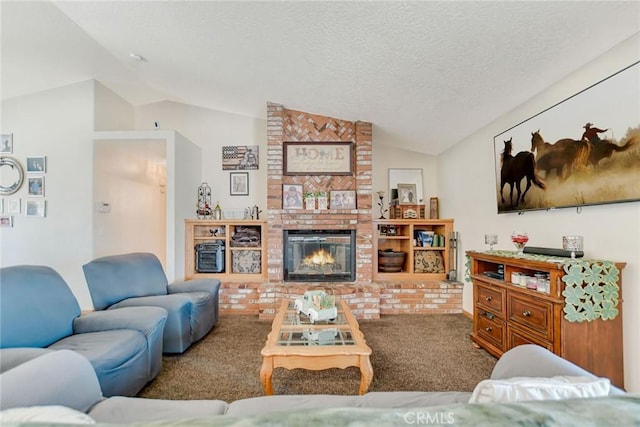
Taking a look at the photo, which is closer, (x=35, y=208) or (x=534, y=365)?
(x=534, y=365)

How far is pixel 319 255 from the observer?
3932 millimetres

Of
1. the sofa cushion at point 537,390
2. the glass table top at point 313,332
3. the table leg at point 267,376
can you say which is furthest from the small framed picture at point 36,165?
the sofa cushion at point 537,390

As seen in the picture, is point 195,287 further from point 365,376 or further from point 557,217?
point 557,217

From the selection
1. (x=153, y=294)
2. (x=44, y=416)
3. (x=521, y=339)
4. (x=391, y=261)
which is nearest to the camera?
(x=44, y=416)

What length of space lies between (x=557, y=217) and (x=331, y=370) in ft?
7.17

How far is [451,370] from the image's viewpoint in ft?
7.51

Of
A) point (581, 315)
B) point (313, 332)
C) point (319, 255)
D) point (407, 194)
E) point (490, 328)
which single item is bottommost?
point (490, 328)

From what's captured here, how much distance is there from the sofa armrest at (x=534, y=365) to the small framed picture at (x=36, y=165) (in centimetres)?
551

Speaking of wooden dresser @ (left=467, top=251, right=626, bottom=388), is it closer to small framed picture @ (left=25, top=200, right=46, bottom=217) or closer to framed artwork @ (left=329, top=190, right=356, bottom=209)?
framed artwork @ (left=329, top=190, right=356, bottom=209)

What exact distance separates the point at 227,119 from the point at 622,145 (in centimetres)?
457

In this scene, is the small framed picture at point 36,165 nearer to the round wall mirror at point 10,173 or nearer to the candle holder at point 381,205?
the round wall mirror at point 10,173

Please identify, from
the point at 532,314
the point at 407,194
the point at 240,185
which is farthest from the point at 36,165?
the point at 532,314

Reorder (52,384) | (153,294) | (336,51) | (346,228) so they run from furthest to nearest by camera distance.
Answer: (346,228)
(153,294)
(336,51)
(52,384)

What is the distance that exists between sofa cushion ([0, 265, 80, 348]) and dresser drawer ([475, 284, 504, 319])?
333cm
